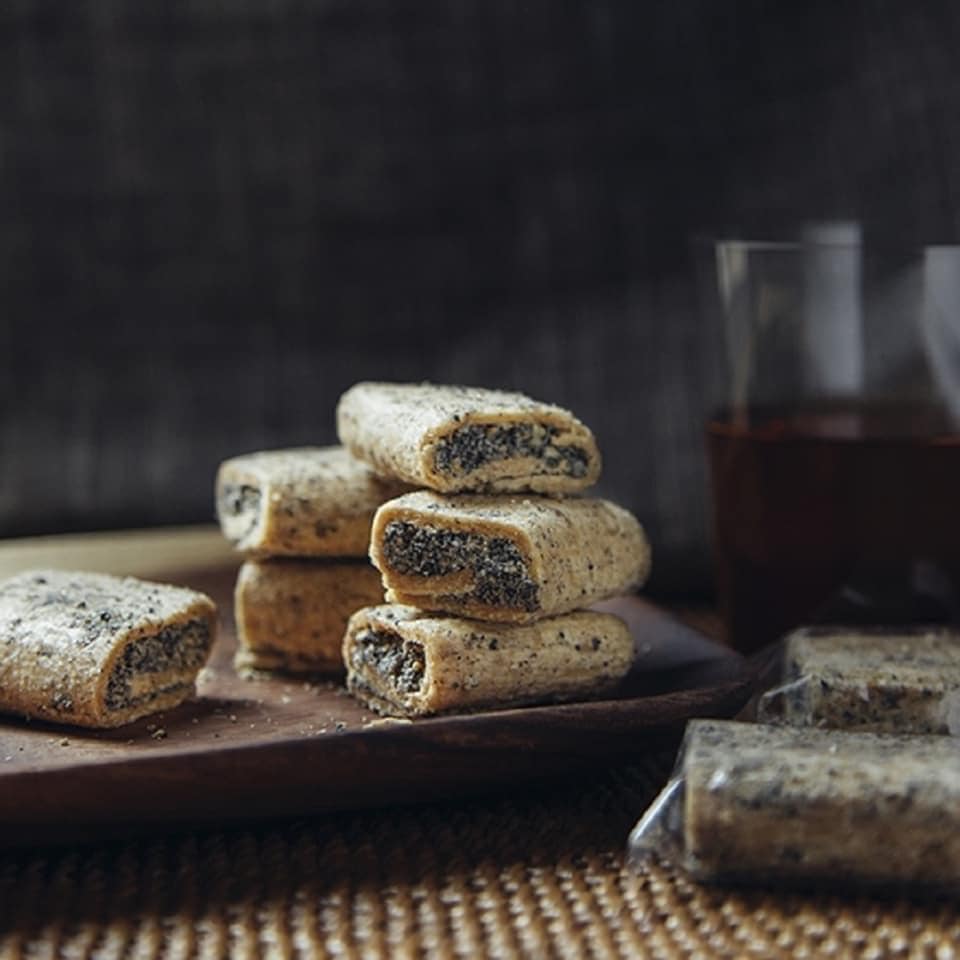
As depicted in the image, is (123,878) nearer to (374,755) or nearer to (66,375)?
(374,755)

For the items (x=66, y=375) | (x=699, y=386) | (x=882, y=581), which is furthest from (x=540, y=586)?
(x=66, y=375)

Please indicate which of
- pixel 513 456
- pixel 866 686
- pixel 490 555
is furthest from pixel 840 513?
pixel 490 555

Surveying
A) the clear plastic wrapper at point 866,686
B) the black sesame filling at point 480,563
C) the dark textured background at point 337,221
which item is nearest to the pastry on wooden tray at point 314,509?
the black sesame filling at point 480,563

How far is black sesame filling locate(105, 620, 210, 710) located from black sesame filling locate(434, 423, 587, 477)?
446 mm

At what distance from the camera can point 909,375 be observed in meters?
2.56

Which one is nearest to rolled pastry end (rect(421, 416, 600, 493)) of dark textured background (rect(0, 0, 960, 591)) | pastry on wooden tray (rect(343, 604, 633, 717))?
pastry on wooden tray (rect(343, 604, 633, 717))

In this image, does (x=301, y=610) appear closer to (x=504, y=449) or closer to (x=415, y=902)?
(x=504, y=449)

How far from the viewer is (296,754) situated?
1812 millimetres

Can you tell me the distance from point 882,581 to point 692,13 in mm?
1594

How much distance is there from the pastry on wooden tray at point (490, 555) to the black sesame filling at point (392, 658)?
0.06 metres

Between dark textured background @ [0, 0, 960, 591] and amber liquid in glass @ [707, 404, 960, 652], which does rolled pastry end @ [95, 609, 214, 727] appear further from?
dark textured background @ [0, 0, 960, 591]

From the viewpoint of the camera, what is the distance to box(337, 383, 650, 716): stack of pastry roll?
6.67ft

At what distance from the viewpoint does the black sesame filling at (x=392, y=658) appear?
2062 mm

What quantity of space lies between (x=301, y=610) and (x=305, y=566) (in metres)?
0.07
